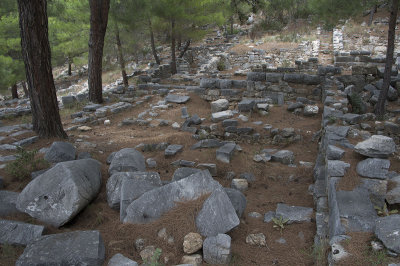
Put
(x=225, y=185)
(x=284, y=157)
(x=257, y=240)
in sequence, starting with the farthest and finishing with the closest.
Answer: (x=284, y=157)
(x=225, y=185)
(x=257, y=240)

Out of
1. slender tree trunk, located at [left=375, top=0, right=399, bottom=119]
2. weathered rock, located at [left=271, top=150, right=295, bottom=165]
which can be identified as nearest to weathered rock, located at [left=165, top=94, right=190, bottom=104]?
weathered rock, located at [left=271, top=150, right=295, bottom=165]

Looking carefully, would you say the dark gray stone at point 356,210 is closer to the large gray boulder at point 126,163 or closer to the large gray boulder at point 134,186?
the large gray boulder at point 134,186

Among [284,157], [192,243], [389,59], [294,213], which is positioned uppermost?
[389,59]

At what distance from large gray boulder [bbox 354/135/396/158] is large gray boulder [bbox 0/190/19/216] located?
15.3 ft

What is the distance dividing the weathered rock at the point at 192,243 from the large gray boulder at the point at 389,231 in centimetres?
172

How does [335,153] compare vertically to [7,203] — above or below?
below

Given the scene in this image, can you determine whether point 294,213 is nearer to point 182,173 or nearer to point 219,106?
point 182,173

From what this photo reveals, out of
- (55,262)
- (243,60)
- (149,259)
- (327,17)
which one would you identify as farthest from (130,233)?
(243,60)

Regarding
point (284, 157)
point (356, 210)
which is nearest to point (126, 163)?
point (356, 210)

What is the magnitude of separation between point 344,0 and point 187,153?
6.04m

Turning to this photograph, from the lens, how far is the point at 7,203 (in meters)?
3.79

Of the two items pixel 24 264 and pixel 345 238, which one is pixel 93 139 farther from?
pixel 345 238

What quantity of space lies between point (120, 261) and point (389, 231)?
8.42ft

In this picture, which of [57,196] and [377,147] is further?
[377,147]
